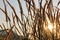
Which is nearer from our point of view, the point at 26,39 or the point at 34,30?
the point at 34,30

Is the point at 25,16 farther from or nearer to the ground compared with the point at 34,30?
farther from the ground

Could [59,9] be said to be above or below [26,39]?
above

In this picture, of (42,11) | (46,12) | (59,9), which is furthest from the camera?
(59,9)

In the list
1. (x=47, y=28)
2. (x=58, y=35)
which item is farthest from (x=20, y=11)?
(x=58, y=35)

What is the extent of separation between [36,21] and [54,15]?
185 millimetres

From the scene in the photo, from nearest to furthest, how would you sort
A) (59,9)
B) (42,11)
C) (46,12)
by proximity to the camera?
(42,11), (46,12), (59,9)

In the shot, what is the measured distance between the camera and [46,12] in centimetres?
174

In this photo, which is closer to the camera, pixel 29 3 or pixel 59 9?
pixel 29 3

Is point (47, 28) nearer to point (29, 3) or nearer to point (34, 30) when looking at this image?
point (34, 30)

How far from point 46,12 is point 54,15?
84 millimetres

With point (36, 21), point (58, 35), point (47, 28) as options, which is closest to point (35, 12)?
point (36, 21)

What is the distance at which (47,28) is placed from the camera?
1.83 m

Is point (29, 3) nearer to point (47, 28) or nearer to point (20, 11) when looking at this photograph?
point (20, 11)

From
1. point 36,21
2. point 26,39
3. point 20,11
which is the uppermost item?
point 20,11
